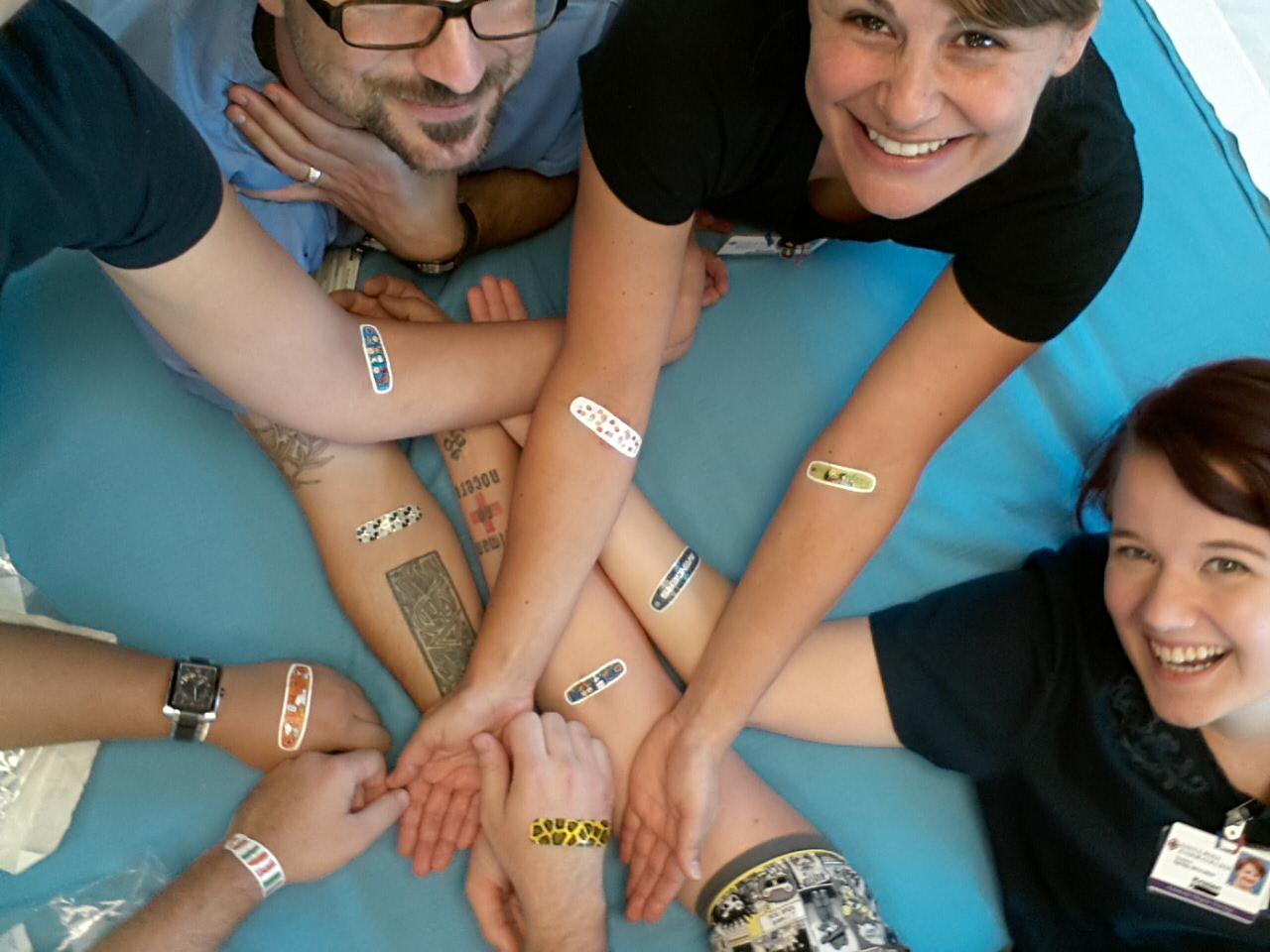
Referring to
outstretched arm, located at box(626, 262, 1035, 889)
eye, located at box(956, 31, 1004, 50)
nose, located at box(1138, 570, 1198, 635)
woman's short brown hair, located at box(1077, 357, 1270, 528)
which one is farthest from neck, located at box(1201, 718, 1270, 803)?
eye, located at box(956, 31, 1004, 50)

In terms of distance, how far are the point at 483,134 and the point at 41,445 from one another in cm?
94

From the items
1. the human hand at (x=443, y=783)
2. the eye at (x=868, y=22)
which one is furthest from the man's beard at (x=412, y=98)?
the human hand at (x=443, y=783)

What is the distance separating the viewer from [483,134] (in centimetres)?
149

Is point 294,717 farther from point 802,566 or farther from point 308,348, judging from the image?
point 802,566

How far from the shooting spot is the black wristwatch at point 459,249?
6.05 ft

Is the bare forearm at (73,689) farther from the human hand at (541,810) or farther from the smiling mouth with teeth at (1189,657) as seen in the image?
the smiling mouth with teeth at (1189,657)

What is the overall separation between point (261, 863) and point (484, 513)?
2.03ft

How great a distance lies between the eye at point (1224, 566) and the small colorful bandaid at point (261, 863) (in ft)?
4.40

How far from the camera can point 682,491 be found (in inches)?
71.0

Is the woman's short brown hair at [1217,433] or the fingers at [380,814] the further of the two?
the fingers at [380,814]

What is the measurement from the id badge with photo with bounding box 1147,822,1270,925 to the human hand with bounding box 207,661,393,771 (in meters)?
1.17

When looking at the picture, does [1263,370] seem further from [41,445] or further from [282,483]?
[41,445]

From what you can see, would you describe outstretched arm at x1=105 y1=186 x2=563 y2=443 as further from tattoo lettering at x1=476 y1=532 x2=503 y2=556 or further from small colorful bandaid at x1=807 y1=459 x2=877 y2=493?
small colorful bandaid at x1=807 y1=459 x2=877 y2=493

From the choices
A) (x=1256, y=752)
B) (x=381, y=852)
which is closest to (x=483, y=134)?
(x=381, y=852)
